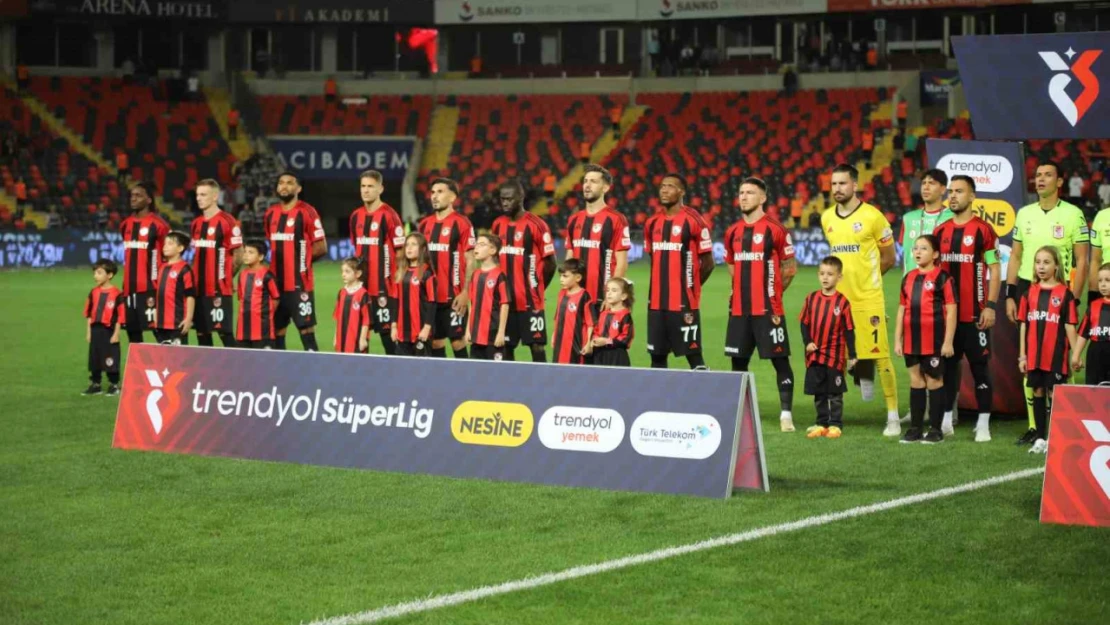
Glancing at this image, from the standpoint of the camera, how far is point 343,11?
48.6 m

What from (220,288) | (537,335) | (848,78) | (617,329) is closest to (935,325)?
(617,329)

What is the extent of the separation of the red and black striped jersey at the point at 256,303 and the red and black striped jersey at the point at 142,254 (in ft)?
3.66

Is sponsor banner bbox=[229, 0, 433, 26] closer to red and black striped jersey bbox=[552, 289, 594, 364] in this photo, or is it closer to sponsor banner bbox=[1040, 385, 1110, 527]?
red and black striped jersey bbox=[552, 289, 594, 364]

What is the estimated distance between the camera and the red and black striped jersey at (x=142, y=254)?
48.6ft

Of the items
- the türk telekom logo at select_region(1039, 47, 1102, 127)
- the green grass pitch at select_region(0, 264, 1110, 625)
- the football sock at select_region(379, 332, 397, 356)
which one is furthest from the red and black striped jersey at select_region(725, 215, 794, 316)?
the football sock at select_region(379, 332, 397, 356)

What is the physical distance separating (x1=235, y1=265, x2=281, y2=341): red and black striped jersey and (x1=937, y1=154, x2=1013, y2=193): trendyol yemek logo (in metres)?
6.36

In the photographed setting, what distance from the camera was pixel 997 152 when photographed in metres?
12.6

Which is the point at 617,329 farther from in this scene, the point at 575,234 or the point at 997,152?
the point at 997,152

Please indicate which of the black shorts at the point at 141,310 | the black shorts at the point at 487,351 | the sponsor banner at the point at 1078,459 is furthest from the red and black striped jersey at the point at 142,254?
the sponsor banner at the point at 1078,459

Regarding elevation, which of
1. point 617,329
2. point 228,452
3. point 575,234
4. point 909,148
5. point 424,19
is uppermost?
point 424,19

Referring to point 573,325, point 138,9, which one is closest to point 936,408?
point 573,325

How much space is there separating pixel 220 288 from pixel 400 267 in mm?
2134

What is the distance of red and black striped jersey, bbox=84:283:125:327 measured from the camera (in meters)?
14.4

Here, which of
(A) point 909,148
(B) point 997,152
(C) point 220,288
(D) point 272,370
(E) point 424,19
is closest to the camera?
(D) point 272,370
